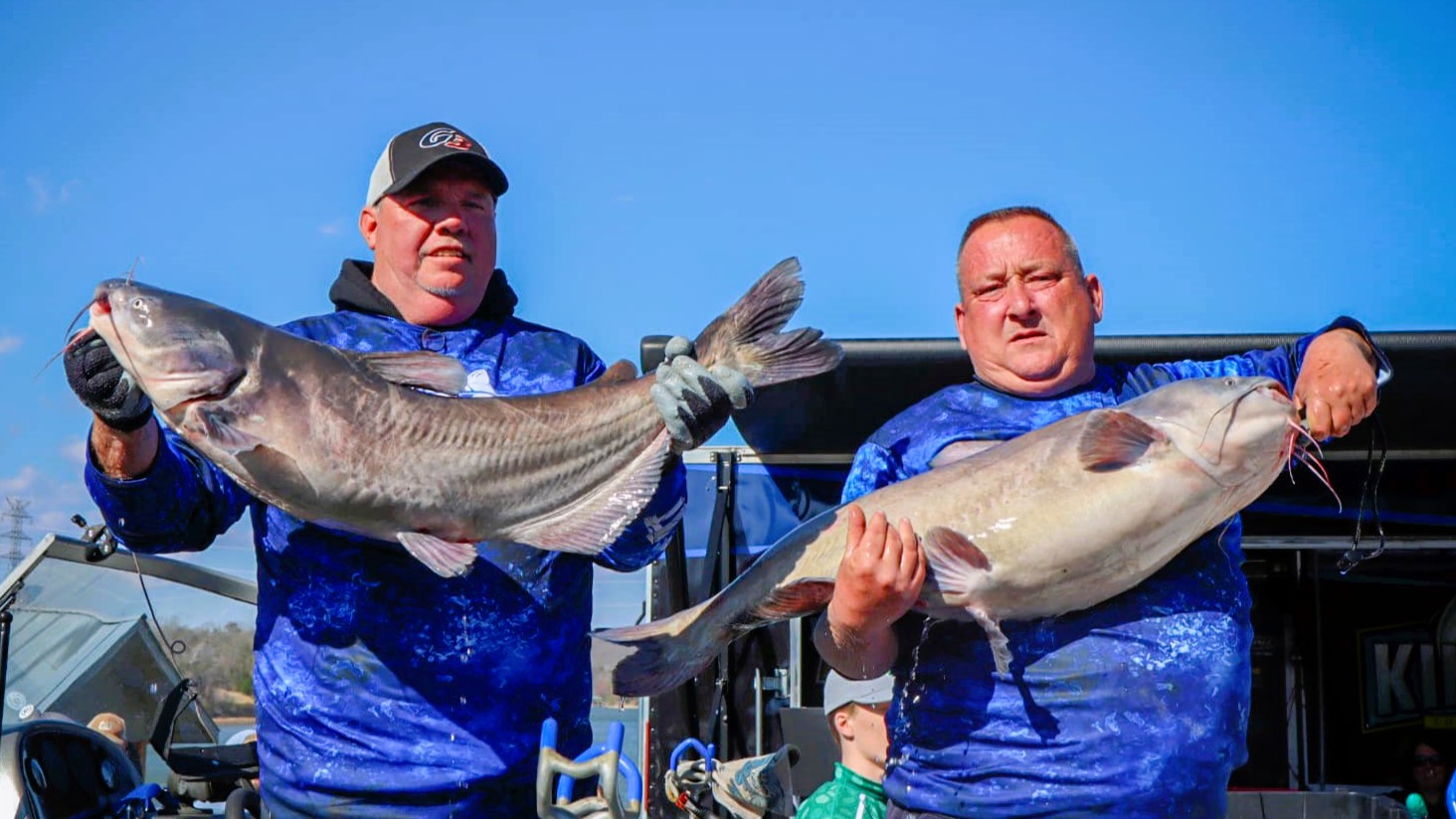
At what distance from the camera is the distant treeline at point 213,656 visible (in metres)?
5.81

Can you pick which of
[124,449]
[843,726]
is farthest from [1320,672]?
[124,449]

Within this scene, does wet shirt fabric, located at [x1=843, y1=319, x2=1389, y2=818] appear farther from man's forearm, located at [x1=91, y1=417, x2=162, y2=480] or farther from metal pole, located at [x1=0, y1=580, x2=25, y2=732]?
metal pole, located at [x1=0, y1=580, x2=25, y2=732]

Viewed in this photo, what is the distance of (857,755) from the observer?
412 cm

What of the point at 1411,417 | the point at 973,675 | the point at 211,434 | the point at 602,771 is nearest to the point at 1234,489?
the point at 973,675

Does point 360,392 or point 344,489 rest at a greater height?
point 360,392

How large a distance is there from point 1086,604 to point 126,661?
4.89m

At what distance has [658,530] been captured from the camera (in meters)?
2.71

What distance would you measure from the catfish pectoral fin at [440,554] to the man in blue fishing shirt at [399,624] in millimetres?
248

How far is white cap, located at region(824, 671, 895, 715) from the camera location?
411cm

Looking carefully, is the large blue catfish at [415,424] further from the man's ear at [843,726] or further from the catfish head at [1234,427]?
the man's ear at [843,726]

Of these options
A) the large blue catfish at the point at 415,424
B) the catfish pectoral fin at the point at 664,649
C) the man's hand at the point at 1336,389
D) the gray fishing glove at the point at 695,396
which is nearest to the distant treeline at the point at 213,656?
the catfish pectoral fin at the point at 664,649

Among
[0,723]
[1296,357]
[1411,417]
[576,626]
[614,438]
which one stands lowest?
[0,723]

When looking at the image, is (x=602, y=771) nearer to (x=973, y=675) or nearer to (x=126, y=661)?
(x=973, y=675)

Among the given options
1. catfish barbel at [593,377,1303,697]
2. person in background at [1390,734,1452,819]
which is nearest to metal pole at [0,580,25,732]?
catfish barbel at [593,377,1303,697]
